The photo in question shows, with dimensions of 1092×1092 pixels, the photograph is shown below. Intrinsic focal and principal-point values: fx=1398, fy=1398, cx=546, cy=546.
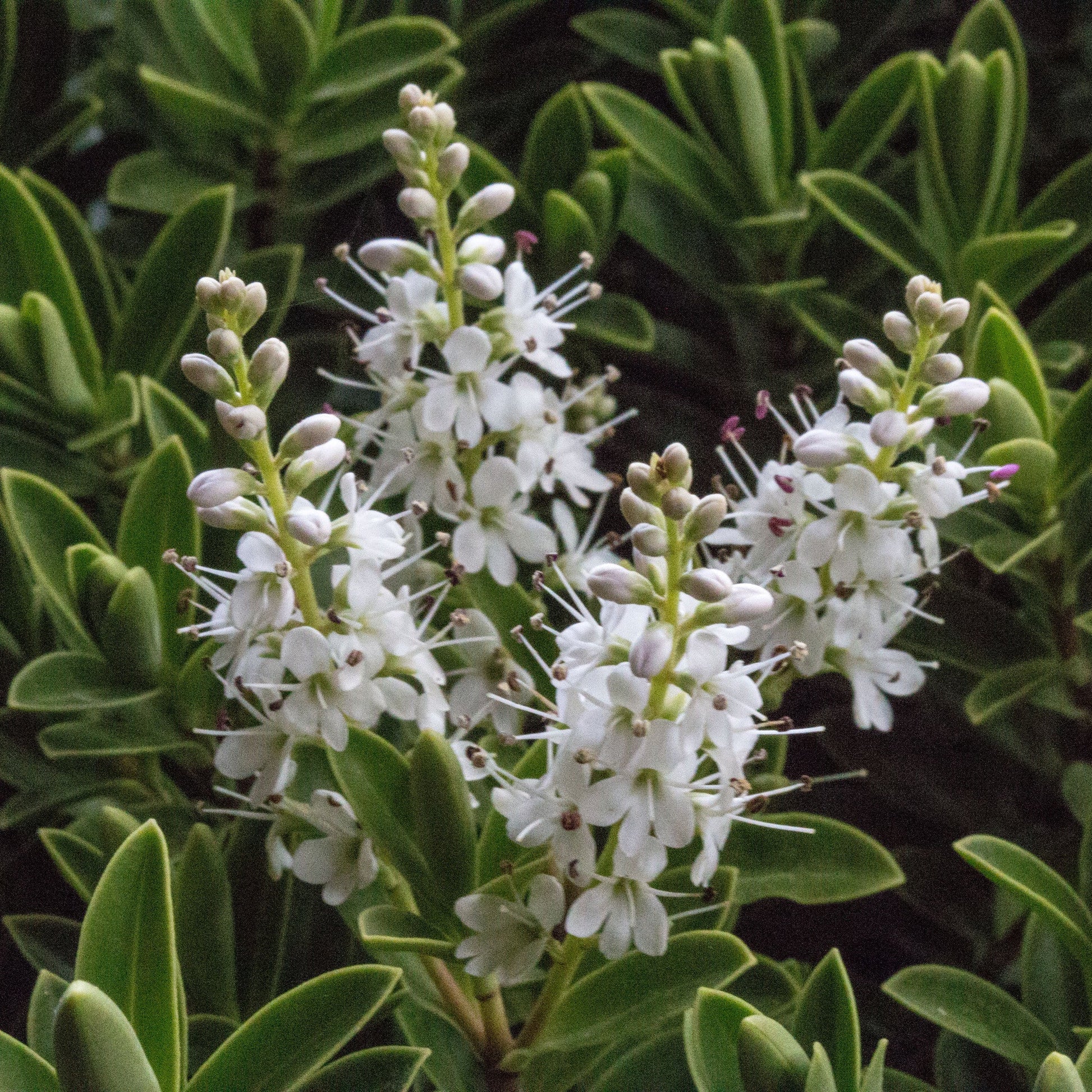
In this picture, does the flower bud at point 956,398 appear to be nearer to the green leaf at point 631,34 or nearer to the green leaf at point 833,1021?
the green leaf at point 833,1021

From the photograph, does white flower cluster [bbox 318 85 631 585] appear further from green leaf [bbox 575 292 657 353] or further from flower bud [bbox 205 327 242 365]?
green leaf [bbox 575 292 657 353]

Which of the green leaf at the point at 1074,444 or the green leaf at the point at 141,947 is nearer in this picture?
the green leaf at the point at 141,947

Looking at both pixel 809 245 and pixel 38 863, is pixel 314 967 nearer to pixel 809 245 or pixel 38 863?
pixel 38 863

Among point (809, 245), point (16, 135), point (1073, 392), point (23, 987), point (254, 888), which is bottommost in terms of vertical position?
point (23, 987)

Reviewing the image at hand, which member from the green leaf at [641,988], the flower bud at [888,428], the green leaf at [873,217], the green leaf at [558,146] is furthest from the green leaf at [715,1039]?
the green leaf at [558,146]

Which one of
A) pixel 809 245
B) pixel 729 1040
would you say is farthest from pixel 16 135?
pixel 729 1040

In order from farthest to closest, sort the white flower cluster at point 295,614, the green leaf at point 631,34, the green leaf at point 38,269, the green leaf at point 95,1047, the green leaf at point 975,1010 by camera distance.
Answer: the green leaf at point 631,34 → the green leaf at point 38,269 → the green leaf at point 975,1010 → the white flower cluster at point 295,614 → the green leaf at point 95,1047
